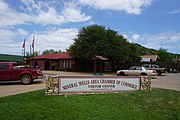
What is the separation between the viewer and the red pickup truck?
16188mm

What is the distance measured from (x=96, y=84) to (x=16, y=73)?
770cm

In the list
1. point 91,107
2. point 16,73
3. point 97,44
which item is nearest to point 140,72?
point 97,44

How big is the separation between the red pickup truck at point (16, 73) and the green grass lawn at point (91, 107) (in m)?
6.58

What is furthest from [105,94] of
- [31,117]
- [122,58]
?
[122,58]

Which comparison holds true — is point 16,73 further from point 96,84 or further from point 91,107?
point 91,107

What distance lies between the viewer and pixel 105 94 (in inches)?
436

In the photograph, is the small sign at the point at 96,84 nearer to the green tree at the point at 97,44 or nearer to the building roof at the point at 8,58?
the green tree at the point at 97,44

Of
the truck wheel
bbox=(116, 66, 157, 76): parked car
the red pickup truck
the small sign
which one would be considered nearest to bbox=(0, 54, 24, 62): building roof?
bbox=(116, 66, 157, 76): parked car

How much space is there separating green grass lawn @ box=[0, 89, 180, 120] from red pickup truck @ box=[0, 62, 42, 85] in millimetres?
6577

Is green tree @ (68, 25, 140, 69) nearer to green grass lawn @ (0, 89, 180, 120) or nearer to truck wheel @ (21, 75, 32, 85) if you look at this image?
truck wheel @ (21, 75, 32, 85)

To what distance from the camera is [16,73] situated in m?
16.5

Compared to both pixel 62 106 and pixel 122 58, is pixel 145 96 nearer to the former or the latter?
pixel 62 106

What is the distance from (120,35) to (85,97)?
3241 centimetres

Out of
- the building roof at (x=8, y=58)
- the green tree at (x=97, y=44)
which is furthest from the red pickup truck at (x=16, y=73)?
the building roof at (x=8, y=58)
